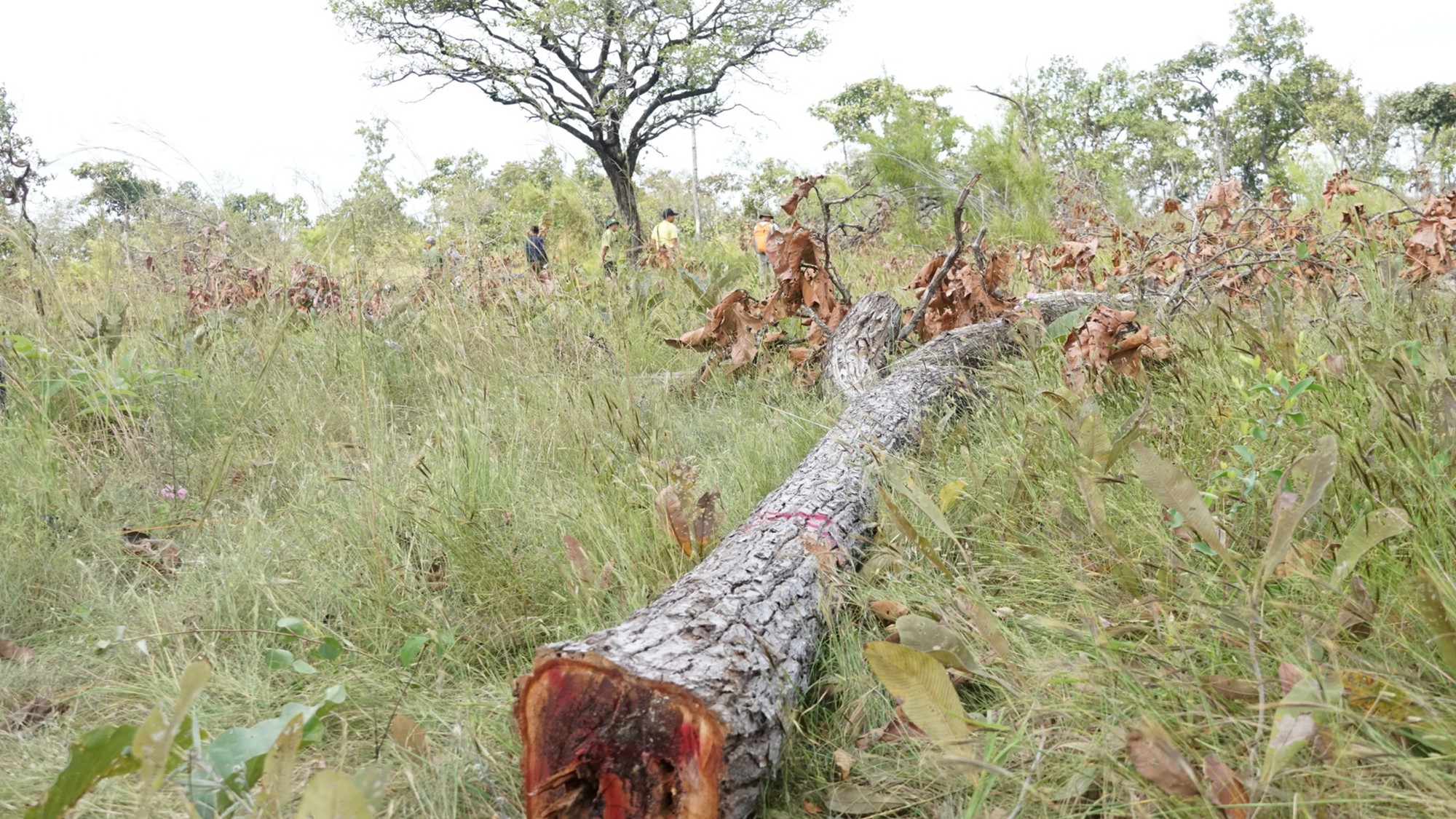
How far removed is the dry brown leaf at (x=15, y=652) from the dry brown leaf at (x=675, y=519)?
1.51 meters

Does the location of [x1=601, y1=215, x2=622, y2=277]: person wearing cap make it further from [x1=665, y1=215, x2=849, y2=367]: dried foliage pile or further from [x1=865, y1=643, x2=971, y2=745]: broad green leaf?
[x1=865, y1=643, x2=971, y2=745]: broad green leaf

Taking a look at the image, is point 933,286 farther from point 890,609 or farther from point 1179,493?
point 1179,493

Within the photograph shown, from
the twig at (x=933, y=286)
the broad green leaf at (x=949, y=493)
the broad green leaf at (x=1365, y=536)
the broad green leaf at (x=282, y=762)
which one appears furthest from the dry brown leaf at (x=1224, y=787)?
the twig at (x=933, y=286)

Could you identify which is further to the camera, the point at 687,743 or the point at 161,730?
the point at 687,743

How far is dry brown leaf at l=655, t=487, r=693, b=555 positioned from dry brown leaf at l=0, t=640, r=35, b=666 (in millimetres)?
1509

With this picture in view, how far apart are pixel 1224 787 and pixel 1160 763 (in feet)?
0.21

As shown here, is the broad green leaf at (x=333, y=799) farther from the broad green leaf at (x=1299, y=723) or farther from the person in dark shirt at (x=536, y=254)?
the person in dark shirt at (x=536, y=254)

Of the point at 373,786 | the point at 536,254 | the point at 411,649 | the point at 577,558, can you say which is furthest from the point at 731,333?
the point at 373,786

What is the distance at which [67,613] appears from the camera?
89.0 inches

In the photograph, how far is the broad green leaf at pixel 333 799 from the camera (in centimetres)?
79

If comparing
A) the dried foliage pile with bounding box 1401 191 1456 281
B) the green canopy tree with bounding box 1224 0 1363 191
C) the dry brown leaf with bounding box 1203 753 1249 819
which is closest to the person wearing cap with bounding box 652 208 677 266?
the dried foliage pile with bounding box 1401 191 1456 281

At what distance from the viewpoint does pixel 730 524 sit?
7.22 ft

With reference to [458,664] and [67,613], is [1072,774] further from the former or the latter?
[67,613]

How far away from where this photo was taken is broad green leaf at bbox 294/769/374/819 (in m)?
0.79
